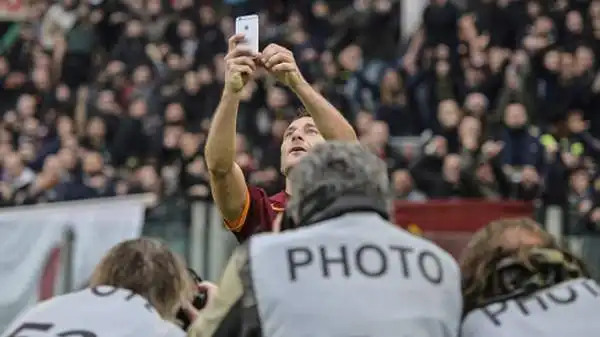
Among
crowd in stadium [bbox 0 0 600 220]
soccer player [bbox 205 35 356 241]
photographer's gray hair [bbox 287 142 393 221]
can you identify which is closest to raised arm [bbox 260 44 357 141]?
soccer player [bbox 205 35 356 241]

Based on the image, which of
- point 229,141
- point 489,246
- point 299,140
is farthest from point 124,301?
point 299,140

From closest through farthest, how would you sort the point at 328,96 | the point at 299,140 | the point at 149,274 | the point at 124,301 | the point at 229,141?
the point at 124,301
the point at 149,274
the point at 229,141
the point at 299,140
the point at 328,96

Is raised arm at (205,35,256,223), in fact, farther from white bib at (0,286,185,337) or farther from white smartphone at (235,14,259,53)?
white bib at (0,286,185,337)

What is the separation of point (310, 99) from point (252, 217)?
67cm

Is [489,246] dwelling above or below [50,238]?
above

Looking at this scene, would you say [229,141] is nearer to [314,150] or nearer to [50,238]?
[314,150]

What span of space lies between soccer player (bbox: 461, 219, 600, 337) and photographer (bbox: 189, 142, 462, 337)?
6.3 inches

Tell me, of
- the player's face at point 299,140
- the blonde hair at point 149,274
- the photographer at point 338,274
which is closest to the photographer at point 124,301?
the blonde hair at point 149,274

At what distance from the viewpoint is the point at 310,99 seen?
545 cm

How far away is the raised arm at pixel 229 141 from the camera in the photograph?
539cm

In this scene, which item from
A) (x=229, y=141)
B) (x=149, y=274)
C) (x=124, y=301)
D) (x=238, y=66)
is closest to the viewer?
(x=124, y=301)

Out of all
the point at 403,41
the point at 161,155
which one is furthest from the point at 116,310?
the point at 403,41

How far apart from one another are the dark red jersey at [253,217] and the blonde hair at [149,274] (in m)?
1.23

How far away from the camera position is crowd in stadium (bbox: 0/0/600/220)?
1202 centimetres
